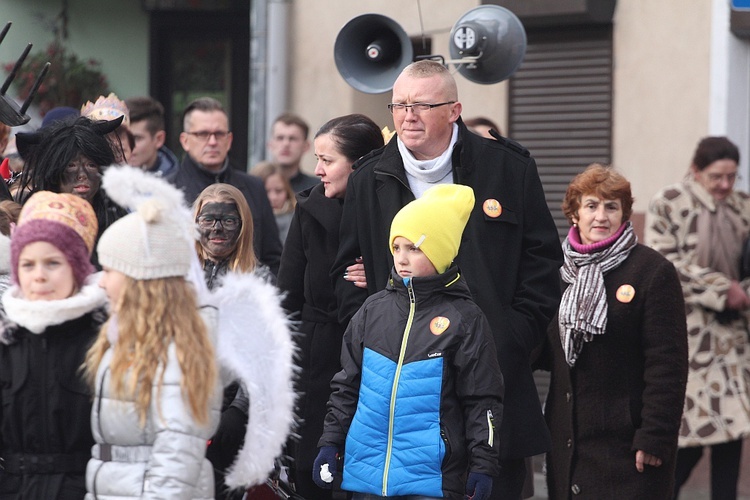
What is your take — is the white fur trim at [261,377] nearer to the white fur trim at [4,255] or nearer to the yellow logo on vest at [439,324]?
the yellow logo on vest at [439,324]

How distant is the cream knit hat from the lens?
4.25 m

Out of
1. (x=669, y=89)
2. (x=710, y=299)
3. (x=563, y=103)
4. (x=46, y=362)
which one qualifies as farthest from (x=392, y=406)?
(x=563, y=103)

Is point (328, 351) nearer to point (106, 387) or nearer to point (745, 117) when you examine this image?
point (106, 387)

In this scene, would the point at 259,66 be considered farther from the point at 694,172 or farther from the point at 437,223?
the point at 437,223

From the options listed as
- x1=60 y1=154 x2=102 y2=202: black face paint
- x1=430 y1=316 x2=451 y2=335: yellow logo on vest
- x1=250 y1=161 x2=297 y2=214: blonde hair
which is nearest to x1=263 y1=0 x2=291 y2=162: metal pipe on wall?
x1=250 y1=161 x2=297 y2=214: blonde hair

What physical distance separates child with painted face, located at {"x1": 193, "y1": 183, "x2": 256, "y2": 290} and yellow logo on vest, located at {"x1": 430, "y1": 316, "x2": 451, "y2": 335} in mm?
1176

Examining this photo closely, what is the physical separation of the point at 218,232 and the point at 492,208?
1.19 m

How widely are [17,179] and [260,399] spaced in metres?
2.14

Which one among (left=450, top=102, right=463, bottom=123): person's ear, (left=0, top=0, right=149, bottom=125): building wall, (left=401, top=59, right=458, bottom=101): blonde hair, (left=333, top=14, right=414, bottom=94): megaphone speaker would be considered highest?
(left=0, top=0, right=149, bottom=125): building wall

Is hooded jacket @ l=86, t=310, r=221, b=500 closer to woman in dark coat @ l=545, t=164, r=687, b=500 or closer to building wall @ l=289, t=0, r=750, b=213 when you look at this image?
woman in dark coat @ l=545, t=164, r=687, b=500

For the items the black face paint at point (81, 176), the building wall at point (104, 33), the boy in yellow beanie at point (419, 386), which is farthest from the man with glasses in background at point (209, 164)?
the building wall at point (104, 33)

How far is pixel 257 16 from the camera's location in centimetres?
1182

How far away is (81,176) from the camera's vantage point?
5527 mm

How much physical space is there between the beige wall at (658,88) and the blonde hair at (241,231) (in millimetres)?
4424
